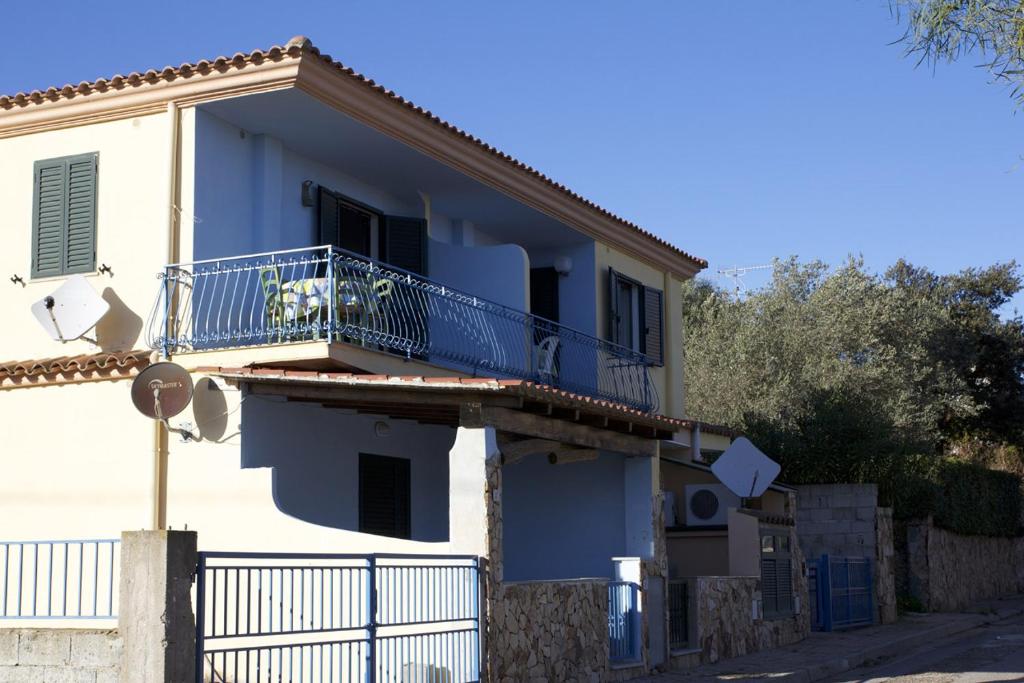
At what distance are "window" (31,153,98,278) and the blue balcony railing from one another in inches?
56.8

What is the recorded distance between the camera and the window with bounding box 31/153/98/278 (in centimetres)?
1453

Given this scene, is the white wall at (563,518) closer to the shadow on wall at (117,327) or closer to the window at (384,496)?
the window at (384,496)

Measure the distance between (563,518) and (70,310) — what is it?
21.7ft

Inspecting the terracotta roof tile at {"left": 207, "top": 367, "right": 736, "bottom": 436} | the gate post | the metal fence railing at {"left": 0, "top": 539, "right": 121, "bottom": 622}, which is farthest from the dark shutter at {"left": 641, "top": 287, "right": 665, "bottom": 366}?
the metal fence railing at {"left": 0, "top": 539, "right": 121, "bottom": 622}

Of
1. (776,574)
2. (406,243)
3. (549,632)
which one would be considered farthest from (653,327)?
(549,632)

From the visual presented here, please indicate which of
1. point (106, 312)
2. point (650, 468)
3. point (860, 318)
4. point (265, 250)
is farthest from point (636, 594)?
point (860, 318)

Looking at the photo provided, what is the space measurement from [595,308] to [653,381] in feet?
8.23

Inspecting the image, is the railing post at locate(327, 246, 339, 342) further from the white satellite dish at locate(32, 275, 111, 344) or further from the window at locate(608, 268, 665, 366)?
the window at locate(608, 268, 665, 366)

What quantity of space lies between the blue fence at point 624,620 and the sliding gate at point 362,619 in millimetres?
3062

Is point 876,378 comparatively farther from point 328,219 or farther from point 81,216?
point 81,216

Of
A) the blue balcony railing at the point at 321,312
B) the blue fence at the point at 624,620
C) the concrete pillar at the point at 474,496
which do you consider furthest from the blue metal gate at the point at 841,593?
the concrete pillar at the point at 474,496

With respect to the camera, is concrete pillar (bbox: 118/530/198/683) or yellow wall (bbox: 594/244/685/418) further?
yellow wall (bbox: 594/244/685/418)

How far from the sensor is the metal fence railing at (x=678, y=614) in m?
16.4

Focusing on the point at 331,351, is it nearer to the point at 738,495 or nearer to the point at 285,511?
the point at 285,511
